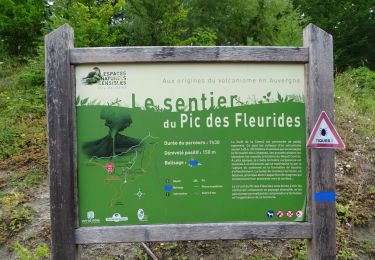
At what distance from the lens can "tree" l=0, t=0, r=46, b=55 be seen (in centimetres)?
1084

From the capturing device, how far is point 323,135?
9.97ft

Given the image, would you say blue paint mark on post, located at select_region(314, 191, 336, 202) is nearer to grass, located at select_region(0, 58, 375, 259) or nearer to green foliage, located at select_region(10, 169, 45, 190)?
grass, located at select_region(0, 58, 375, 259)

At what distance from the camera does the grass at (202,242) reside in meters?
4.33

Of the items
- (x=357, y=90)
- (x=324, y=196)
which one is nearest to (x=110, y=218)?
(x=324, y=196)

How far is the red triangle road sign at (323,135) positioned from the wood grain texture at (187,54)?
19.9 inches

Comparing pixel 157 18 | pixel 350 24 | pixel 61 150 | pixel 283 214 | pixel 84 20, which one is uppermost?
pixel 350 24

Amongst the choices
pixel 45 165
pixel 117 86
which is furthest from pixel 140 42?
pixel 117 86

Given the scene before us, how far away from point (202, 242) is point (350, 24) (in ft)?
57.4

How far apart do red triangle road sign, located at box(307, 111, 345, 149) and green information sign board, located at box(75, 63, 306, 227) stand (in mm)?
90

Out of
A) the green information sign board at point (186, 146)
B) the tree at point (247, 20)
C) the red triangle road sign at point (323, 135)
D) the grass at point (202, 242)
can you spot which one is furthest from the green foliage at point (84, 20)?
the red triangle road sign at point (323, 135)

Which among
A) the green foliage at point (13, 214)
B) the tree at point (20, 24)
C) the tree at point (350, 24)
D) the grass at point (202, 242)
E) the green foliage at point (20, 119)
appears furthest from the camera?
the tree at point (350, 24)

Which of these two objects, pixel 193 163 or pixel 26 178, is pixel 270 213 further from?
pixel 26 178

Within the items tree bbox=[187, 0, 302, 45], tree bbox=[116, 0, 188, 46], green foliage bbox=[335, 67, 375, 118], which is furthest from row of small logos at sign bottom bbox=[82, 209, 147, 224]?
tree bbox=[187, 0, 302, 45]

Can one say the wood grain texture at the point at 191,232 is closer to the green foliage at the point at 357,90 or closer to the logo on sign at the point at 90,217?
the logo on sign at the point at 90,217
